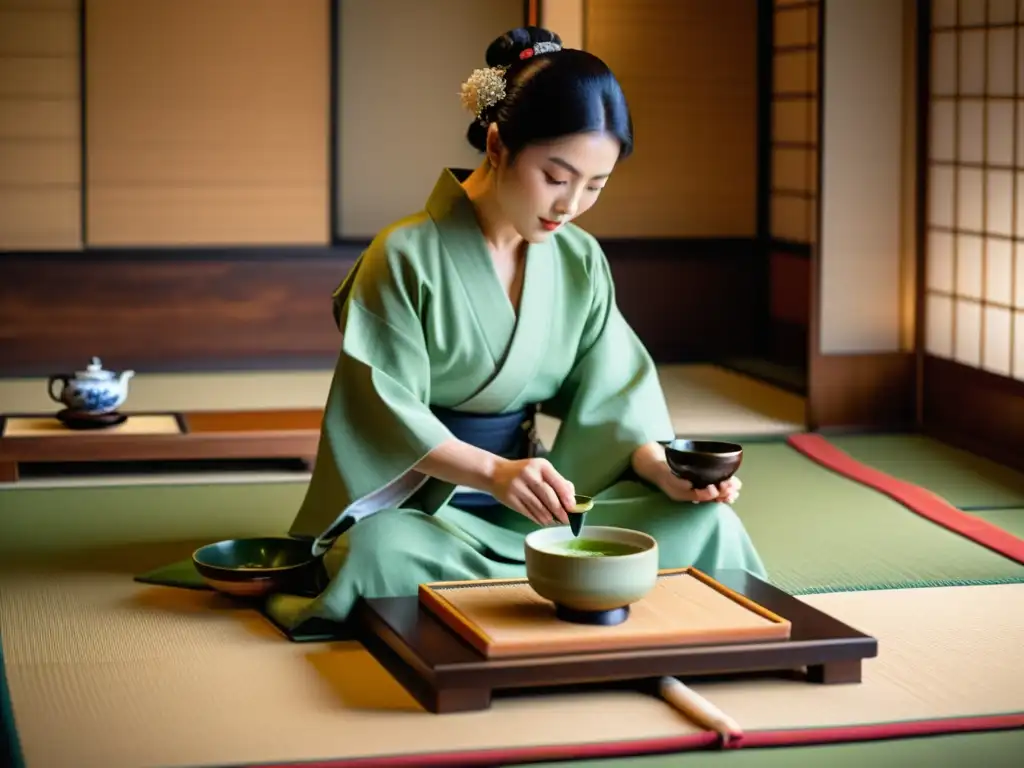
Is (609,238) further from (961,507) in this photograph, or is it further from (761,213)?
(961,507)

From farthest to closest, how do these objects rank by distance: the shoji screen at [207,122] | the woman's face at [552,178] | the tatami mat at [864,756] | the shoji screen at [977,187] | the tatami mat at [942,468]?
the shoji screen at [207,122], the shoji screen at [977,187], the tatami mat at [942,468], the woman's face at [552,178], the tatami mat at [864,756]

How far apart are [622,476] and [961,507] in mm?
1544

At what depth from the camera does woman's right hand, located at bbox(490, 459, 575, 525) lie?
318 cm

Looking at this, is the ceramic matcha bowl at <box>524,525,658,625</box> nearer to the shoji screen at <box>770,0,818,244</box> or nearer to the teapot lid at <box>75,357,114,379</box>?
the teapot lid at <box>75,357,114,379</box>

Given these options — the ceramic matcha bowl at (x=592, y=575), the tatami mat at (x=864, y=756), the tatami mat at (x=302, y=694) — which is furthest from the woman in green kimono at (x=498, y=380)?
the tatami mat at (x=864, y=756)

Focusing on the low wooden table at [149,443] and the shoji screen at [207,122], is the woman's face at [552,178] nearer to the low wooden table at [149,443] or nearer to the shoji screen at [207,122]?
the low wooden table at [149,443]

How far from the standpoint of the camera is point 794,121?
25.0 ft

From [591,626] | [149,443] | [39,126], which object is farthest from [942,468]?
[39,126]

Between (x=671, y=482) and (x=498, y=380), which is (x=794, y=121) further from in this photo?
(x=671, y=482)

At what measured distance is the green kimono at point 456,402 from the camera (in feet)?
11.3

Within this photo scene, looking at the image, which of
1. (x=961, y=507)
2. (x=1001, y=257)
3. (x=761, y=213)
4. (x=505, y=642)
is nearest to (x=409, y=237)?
(x=505, y=642)

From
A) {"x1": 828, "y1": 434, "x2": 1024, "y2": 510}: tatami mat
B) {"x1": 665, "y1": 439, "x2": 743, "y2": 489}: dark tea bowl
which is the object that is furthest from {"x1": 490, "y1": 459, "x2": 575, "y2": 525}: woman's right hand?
{"x1": 828, "y1": 434, "x2": 1024, "y2": 510}: tatami mat

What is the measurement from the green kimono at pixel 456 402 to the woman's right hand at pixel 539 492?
25 cm

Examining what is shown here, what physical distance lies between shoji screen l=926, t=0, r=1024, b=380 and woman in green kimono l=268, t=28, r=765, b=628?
2.30 m
